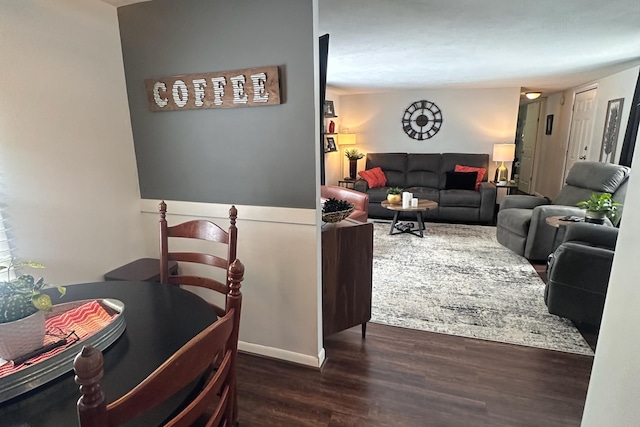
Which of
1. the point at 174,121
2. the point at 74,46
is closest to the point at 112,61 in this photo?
the point at 74,46

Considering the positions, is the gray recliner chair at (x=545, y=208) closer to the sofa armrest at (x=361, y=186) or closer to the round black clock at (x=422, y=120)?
the sofa armrest at (x=361, y=186)

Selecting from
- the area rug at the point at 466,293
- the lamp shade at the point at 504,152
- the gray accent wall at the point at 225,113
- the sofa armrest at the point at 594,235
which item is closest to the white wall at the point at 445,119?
the lamp shade at the point at 504,152

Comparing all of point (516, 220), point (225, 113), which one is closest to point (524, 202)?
point (516, 220)

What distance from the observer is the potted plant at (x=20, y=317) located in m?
0.92

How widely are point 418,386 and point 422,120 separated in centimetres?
545

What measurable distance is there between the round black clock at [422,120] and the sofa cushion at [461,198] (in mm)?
1506

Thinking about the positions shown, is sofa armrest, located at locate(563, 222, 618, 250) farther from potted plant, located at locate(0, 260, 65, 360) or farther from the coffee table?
potted plant, located at locate(0, 260, 65, 360)

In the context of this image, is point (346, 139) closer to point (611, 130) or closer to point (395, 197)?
point (395, 197)

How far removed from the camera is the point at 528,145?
7.88 meters

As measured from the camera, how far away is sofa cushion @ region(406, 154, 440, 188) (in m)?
6.10

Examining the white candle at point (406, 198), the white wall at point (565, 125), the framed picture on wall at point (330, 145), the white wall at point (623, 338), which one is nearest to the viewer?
the white wall at point (623, 338)

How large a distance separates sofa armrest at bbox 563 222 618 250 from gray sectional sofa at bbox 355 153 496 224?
2.59 meters

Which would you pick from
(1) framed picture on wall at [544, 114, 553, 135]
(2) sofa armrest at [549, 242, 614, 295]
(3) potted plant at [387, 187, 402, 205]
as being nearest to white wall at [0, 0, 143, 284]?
(2) sofa armrest at [549, 242, 614, 295]

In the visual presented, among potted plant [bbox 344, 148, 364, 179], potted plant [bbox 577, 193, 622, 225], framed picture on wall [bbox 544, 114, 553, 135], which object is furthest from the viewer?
framed picture on wall [bbox 544, 114, 553, 135]
